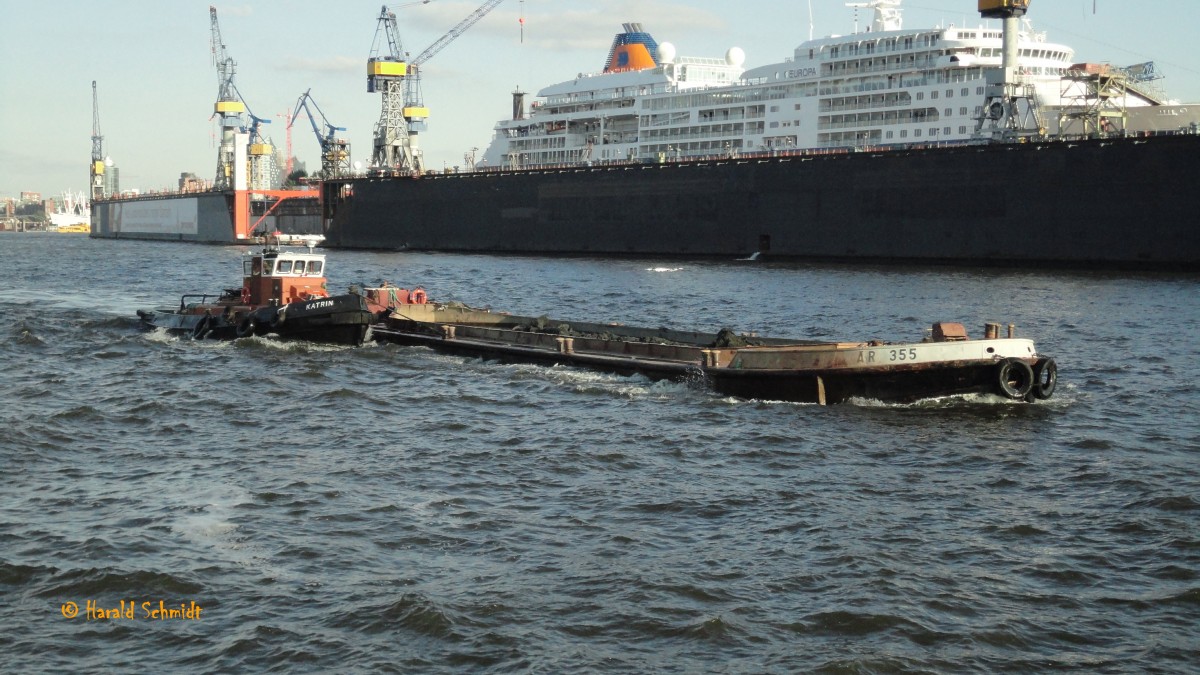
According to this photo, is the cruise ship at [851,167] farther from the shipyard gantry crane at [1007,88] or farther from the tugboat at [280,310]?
the tugboat at [280,310]

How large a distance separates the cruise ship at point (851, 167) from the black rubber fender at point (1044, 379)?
1306 inches

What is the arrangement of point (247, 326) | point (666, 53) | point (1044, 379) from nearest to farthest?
point (1044, 379), point (247, 326), point (666, 53)

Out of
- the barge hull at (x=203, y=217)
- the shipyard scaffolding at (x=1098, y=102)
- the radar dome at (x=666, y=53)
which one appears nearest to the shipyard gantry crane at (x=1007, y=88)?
the shipyard scaffolding at (x=1098, y=102)

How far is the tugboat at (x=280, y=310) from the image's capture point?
30.5 meters

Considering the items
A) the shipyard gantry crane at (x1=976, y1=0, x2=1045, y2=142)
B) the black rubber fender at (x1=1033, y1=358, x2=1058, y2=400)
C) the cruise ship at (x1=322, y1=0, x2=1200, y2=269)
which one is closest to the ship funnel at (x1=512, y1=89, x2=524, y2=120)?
the cruise ship at (x1=322, y1=0, x2=1200, y2=269)

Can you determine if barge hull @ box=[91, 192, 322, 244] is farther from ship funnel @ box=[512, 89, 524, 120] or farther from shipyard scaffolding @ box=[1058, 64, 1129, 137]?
shipyard scaffolding @ box=[1058, 64, 1129, 137]

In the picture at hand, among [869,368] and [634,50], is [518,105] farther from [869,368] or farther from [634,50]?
[869,368]

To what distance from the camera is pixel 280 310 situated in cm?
3127

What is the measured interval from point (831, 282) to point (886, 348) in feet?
99.7

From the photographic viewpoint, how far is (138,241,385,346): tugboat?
30.5 metres

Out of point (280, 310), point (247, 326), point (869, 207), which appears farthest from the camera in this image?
point (869, 207)

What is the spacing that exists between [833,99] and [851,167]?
1480cm

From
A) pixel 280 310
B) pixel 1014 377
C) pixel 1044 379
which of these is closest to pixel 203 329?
pixel 280 310

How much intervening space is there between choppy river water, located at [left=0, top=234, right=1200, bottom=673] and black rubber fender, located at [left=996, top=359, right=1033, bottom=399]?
0.34 metres
